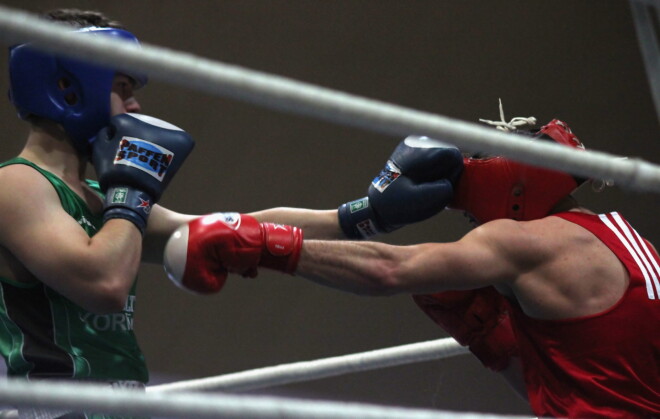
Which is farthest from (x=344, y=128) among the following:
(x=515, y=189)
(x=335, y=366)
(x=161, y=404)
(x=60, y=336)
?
(x=161, y=404)

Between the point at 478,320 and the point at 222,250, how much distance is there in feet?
2.53

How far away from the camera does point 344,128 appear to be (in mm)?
4535

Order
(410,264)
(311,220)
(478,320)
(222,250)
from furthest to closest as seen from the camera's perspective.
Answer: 1. (311,220)
2. (478,320)
3. (410,264)
4. (222,250)

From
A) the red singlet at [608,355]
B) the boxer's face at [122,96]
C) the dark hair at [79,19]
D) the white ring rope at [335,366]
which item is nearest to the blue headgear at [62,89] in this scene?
the boxer's face at [122,96]

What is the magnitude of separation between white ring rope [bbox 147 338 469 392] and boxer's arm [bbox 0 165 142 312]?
70 centimetres

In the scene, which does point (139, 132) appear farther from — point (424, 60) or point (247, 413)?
point (424, 60)

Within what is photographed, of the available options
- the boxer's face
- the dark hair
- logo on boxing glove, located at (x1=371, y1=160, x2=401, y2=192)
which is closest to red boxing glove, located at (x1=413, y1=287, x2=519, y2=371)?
logo on boxing glove, located at (x1=371, y1=160, x2=401, y2=192)

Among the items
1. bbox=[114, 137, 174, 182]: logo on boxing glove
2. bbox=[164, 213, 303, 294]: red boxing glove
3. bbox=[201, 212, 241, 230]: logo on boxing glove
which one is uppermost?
bbox=[114, 137, 174, 182]: logo on boxing glove

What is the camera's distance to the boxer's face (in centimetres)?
184

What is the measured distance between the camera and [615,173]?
102cm

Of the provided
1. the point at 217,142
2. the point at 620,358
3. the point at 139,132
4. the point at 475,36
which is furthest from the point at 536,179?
the point at 217,142

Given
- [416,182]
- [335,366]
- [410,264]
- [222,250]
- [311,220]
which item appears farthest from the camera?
[335,366]

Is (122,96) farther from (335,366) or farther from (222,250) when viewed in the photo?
(335,366)

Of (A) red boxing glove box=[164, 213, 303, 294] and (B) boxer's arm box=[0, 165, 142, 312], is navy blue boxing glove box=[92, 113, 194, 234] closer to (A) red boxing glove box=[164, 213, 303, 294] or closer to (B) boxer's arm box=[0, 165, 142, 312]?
(B) boxer's arm box=[0, 165, 142, 312]
